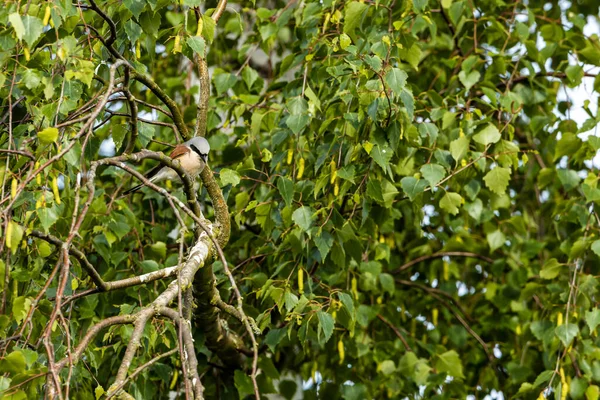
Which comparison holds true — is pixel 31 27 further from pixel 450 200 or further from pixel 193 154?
pixel 450 200

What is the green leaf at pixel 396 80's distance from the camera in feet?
10.8

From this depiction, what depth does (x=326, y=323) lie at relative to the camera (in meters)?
3.35

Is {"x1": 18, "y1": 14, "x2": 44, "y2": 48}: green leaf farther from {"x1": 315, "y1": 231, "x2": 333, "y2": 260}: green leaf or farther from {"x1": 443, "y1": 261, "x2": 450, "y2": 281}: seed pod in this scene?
{"x1": 443, "y1": 261, "x2": 450, "y2": 281}: seed pod

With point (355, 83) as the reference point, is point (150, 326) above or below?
below

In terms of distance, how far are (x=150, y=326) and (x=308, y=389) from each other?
161 cm

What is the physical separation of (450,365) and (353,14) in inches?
70.8

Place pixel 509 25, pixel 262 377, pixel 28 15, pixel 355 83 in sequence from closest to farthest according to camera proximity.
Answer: pixel 28 15 < pixel 355 83 < pixel 262 377 < pixel 509 25

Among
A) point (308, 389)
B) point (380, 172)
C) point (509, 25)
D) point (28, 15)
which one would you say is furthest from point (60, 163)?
point (509, 25)

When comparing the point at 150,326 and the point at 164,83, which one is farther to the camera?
the point at 164,83

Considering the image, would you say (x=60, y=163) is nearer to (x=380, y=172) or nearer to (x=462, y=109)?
(x=380, y=172)

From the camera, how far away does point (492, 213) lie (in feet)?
14.6

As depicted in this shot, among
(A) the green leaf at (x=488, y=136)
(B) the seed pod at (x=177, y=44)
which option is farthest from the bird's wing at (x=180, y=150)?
(A) the green leaf at (x=488, y=136)

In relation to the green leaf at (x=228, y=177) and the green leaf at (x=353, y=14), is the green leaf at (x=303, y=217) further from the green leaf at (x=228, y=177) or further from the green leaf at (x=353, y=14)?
the green leaf at (x=353, y=14)

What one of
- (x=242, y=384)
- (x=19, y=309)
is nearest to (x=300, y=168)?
(x=242, y=384)
